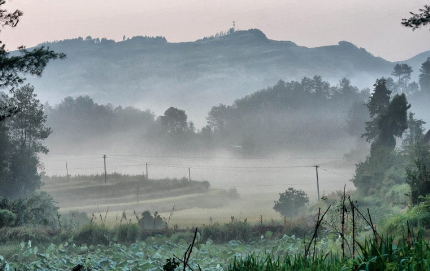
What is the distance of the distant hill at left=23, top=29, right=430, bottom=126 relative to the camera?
84625mm

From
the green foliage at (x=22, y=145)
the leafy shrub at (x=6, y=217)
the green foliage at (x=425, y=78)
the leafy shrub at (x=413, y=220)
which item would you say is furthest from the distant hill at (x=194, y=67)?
the leafy shrub at (x=413, y=220)

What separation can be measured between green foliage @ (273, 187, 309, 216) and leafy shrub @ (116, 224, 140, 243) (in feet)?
30.8

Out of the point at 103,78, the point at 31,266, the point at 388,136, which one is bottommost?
the point at 31,266

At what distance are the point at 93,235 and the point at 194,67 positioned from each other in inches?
2901

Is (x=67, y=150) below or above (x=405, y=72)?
Result: below

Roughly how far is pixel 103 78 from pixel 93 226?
247 feet

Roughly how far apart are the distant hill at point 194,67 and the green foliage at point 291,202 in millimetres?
55637

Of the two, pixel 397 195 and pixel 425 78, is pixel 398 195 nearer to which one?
pixel 397 195

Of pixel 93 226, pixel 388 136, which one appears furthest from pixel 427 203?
pixel 388 136

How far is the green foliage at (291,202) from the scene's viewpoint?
2500cm

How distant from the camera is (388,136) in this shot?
2870 centimetres

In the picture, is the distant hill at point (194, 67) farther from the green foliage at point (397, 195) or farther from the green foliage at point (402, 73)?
the green foliage at point (397, 195)

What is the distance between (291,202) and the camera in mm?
25000

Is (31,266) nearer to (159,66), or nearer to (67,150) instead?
(67,150)
